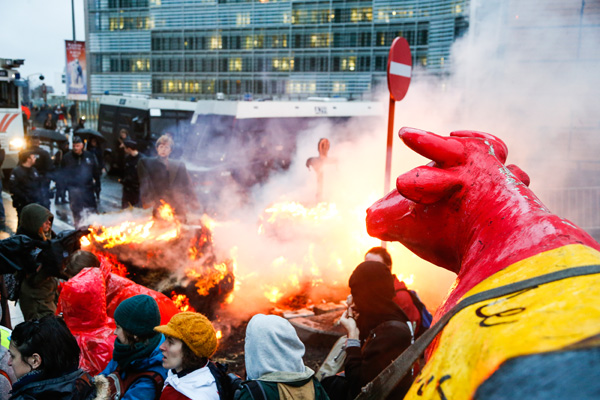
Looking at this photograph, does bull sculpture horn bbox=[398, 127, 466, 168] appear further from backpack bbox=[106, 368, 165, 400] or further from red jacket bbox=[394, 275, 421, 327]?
red jacket bbox=[394, 275, 421, 327]

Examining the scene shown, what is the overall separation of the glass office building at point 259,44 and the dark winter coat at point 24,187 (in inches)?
1412

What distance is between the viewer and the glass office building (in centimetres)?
4609

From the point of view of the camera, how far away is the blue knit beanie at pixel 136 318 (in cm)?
283

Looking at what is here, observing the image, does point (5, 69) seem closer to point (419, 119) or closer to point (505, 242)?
point (419, 119)

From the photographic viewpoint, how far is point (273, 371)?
234cm

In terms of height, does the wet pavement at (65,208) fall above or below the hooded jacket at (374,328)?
below

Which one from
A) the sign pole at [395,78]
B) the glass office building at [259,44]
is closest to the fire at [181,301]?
the sign pole at [395,78]

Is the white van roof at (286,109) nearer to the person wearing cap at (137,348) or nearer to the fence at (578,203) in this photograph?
the fence at (578,203)

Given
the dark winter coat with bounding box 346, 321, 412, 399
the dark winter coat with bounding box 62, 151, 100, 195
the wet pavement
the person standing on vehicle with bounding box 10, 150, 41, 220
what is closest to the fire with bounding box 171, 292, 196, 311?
the dark winter coat with bounding box 346, 321, 412, 399

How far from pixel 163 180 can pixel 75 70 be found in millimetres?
19040

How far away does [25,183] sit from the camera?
10.2 metres

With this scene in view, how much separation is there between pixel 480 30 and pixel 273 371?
1130cm

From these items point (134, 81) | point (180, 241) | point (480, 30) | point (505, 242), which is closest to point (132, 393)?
point (505, 242)

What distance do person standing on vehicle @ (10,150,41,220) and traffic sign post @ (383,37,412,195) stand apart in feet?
25.7
